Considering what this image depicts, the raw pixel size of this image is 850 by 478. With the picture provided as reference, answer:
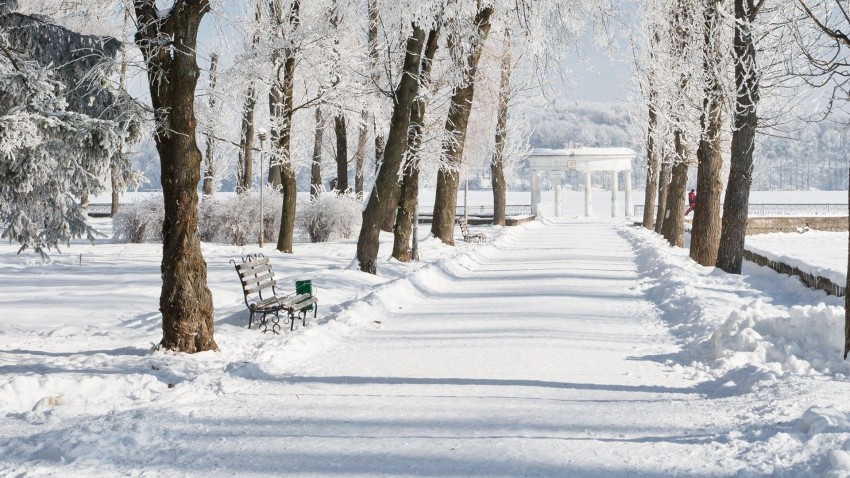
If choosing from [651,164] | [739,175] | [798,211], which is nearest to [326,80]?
[739,175]

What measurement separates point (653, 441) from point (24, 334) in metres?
7.18

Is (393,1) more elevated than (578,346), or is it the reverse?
(393,1)

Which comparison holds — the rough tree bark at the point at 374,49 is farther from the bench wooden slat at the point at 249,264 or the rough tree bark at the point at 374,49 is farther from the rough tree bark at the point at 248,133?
the bench wooden slat at the point at 249,264

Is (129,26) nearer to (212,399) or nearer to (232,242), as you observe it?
(212,399)

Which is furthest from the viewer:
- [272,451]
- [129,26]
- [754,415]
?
[129,26]

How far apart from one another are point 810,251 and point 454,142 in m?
12.9

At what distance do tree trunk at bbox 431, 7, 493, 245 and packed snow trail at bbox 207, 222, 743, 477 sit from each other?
9.35 meters

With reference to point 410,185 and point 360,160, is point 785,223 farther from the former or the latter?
point 410,185

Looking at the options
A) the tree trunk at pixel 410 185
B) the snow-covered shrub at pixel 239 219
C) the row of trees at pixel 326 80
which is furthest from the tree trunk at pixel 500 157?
the tree trunk at pixel 410 185

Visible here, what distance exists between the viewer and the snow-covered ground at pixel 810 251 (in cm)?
1323

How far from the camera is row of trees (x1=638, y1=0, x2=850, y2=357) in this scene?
40.5 feet

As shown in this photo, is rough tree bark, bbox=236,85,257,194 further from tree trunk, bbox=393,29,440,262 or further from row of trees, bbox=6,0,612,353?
tree trunk, bbox=393,29,440,262

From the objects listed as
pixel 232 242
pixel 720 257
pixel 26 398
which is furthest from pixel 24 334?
pixel 232 242

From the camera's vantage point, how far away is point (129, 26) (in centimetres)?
1034
